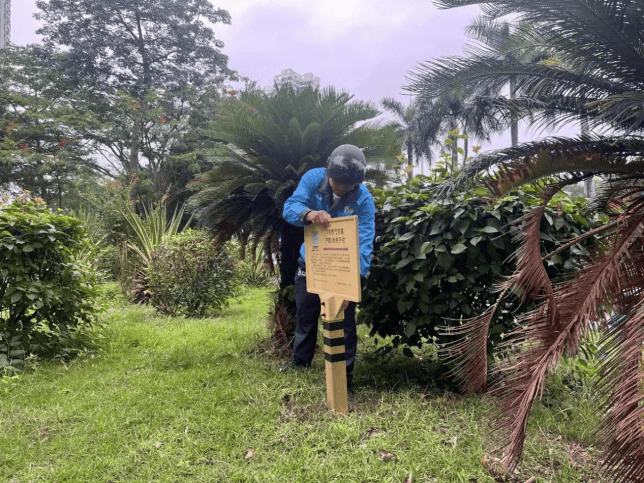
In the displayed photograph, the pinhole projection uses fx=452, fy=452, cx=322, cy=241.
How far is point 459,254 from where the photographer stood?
3109 mm

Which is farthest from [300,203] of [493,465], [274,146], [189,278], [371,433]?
[189,278]

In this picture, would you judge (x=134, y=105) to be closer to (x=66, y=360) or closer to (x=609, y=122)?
(x=66, y=360)

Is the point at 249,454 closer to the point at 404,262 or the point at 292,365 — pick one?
the point at 292,365

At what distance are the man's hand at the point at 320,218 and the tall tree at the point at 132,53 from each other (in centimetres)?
1687

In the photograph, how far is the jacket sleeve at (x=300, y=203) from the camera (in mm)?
3163

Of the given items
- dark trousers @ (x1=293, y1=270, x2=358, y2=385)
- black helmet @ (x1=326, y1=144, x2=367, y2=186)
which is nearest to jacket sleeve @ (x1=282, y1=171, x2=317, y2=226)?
black helmet @ (x1=326, y1=144, x2=367, y2=186)

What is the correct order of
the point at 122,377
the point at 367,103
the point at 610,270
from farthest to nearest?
1. the point at 367,103
2. the point at 122,377
3. the point at 610,270

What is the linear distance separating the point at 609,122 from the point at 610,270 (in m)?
1.05

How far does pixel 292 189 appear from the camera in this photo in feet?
12.6

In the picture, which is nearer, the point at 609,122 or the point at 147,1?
the point at 609,122

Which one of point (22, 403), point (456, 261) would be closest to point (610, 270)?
point (456, 261)

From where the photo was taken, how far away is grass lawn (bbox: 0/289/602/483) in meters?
2.26

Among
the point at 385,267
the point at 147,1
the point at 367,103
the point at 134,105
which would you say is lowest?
the point at 385,267

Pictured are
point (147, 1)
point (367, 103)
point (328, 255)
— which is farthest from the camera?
point (147, 1)
